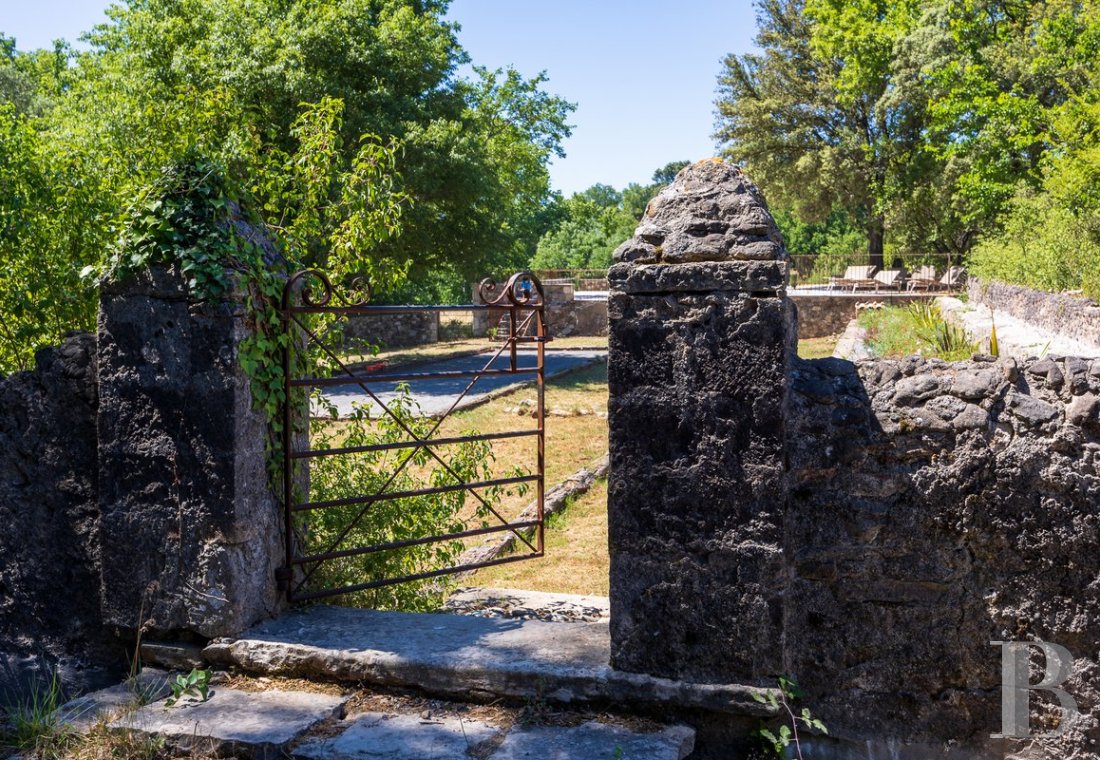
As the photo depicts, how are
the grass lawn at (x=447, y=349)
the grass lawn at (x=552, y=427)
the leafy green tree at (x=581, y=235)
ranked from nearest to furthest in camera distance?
the grass lawn at (x=552, y=427)
the grass lawn at (x=447, y=349)
the leafy green tree at (x=581, y=235)

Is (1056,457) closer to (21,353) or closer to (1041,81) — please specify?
(21,353)

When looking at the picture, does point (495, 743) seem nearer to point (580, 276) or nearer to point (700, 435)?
point (700, 435)

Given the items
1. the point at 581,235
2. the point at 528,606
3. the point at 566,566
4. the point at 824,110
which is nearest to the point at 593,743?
the point at 528,606

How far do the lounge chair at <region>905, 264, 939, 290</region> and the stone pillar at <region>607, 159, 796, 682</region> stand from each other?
28.4m

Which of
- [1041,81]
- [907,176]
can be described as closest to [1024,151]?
[1041,81]

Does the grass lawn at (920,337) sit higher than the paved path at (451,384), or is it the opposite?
the grass lawn at (920,337)

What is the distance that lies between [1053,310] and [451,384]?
10774 mm

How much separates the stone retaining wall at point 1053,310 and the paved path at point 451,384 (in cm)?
777

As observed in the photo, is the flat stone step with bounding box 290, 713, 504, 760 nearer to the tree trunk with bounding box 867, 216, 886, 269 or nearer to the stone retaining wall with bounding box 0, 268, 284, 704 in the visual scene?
the stone retaining wall with bounding box 0, 268, 284, 704

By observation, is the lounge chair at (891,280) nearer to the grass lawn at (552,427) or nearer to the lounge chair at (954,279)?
the lounge chair at (954,279)

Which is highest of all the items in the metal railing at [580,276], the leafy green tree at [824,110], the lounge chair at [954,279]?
the leafy green tree at [824,110]

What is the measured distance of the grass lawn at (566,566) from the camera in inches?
264

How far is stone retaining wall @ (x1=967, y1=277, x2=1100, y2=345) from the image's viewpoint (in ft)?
36.2

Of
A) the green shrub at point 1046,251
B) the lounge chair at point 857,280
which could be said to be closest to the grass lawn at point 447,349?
the lounge chair at point 857,280
